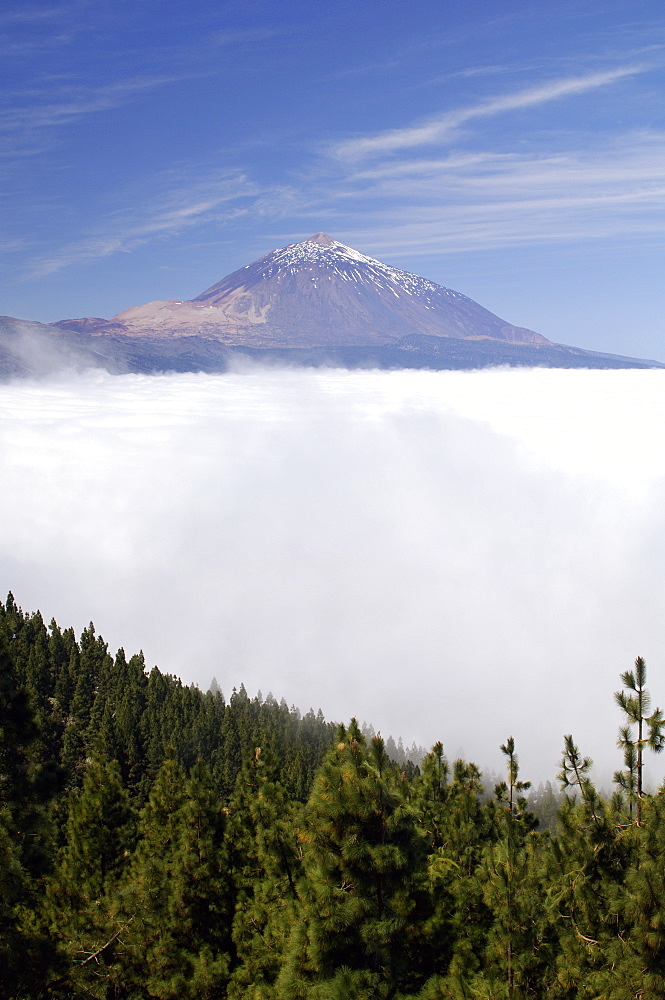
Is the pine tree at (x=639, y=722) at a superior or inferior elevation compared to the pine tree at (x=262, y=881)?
superior

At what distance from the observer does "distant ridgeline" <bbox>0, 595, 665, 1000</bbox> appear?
602 inches

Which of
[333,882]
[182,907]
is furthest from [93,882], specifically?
[333,882]

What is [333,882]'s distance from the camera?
15383mm

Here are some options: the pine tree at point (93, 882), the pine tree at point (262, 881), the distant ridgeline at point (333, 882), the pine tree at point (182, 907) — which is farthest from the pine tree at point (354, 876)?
the pine tree at point (93, 882)

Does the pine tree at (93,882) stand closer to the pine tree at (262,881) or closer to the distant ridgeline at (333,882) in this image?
the distant ridgeline at (333,882)

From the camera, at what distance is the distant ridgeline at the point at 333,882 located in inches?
602

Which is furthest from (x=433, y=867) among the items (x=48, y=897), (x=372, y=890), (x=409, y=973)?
(x=48, y=897)

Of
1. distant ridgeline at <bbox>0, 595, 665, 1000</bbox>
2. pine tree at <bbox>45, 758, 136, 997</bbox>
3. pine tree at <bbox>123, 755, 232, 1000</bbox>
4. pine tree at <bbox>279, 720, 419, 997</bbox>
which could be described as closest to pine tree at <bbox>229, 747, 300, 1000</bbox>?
distant ridgeline at <bbox>0, 595, 665, 1000</bbox>

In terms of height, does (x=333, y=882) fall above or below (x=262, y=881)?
above

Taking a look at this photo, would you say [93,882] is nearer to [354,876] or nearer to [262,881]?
[262,881]

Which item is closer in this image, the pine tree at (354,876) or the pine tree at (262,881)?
the pine tree at (354,876)

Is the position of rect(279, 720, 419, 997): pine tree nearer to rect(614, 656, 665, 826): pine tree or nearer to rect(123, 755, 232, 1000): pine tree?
rect(614, 656, 665, 826): pine tree

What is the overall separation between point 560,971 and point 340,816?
21.1 ft

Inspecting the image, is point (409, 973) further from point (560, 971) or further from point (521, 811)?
point (521, 811)
